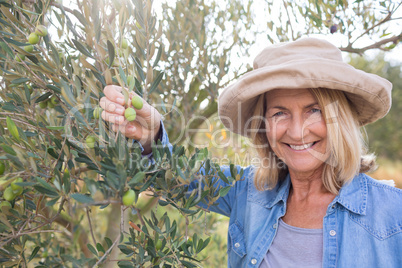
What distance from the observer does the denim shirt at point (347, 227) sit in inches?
64.0

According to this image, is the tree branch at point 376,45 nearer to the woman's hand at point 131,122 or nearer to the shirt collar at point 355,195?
the shirt collar at point 355,195

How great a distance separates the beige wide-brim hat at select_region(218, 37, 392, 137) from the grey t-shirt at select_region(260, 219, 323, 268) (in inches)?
29.6

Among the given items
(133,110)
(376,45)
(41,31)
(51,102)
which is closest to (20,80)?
(51,102)

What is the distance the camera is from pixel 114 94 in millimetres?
1249

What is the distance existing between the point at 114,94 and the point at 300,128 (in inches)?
42.1

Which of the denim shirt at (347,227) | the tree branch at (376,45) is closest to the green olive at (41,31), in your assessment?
the denim shirt at (347,227)

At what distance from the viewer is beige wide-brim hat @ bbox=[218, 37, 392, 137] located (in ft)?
5.51

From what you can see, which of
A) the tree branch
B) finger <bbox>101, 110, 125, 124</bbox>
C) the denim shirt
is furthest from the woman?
the tree branch

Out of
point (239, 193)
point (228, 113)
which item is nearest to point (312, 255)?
point (239, 193)

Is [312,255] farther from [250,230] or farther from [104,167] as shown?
[104,167]

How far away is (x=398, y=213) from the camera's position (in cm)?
166

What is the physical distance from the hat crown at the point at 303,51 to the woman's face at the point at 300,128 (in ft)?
0.67

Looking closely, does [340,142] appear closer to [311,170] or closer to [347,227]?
[311,170]

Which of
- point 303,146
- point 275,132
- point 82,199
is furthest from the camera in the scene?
point 275,132
